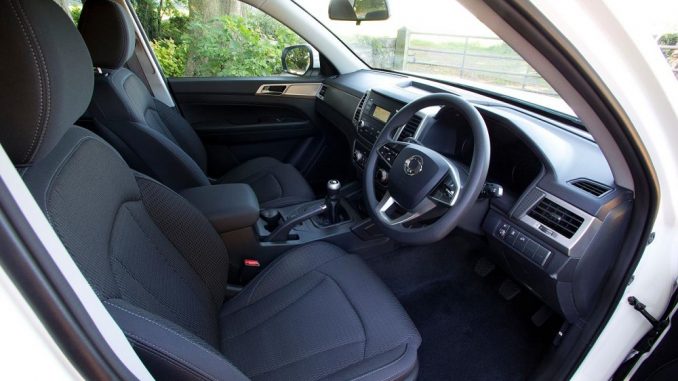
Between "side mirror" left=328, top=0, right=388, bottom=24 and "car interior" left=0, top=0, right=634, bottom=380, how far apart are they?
332 millimetres

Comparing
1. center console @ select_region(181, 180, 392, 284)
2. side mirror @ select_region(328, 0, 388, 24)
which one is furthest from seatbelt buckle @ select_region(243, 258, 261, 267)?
side mirror @ select_region(328, 0, 388, 24)

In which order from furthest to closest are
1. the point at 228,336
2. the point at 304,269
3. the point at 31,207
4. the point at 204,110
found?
1. the point at 204,110
2. the point at 304,269
3. the point at 228,336
4. the point at 31,207

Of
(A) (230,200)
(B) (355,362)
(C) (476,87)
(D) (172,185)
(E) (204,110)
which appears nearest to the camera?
(B) (355,362)

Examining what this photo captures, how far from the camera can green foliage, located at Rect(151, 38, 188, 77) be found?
2.67 metres

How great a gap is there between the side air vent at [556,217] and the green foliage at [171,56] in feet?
7.84

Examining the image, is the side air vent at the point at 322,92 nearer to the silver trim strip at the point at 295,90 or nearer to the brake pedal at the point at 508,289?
the silver trim strip at the point at 295,90

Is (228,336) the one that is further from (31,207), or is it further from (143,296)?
(31,207)

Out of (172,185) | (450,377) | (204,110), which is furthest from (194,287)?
(204,110)

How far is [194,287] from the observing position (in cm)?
106

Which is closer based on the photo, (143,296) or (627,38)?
(627,38)

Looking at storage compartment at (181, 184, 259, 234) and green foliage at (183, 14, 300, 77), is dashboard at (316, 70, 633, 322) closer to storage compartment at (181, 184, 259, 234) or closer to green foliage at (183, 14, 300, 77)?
storage compartment at (181, 184, 259, 234)

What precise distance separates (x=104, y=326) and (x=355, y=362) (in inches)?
25.7

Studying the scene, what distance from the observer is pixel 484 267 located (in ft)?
6.04

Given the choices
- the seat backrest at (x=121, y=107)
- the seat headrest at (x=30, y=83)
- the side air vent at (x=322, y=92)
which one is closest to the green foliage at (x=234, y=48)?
the side air vent at (x=322, y=92)
